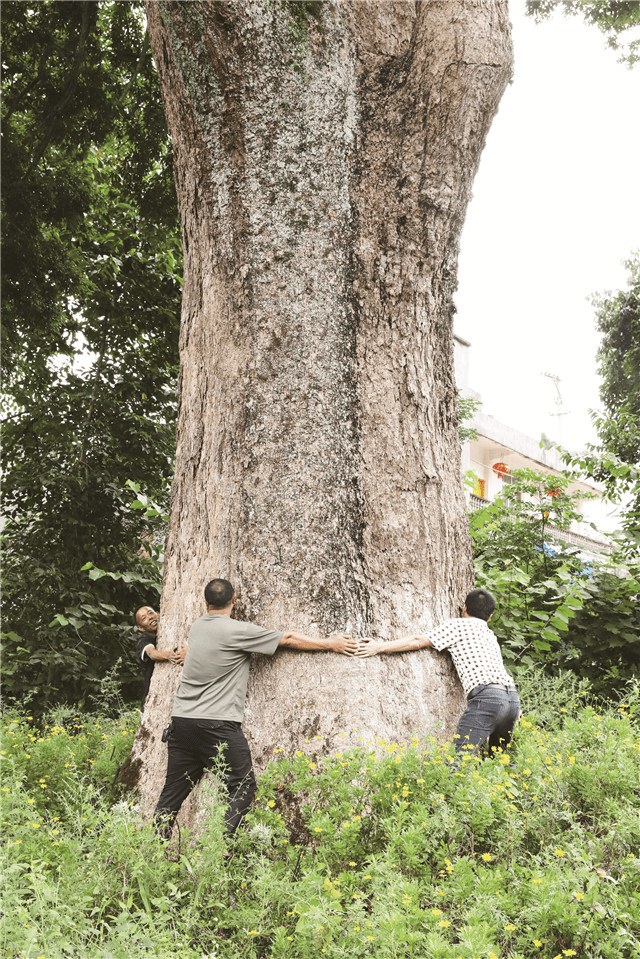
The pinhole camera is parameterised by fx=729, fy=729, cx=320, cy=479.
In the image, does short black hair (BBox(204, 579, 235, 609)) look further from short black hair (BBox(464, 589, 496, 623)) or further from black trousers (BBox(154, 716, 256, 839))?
short black hair (BBox(464, 589, 496, 623))

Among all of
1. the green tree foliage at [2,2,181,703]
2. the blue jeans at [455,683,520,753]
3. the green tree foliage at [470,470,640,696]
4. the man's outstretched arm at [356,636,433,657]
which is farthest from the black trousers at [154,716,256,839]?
the green tree foliage at [2,2,181,703]

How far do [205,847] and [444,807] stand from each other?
999 millimetres

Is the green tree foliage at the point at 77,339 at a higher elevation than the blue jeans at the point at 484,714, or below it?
higher

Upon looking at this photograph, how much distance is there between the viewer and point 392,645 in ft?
13.4

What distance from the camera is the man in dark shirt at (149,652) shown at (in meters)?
4.37

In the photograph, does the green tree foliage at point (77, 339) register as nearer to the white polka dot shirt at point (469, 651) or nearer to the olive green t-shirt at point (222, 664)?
the olive green t-shirt at point (222, 664)

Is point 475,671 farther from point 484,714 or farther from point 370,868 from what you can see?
point 370,868

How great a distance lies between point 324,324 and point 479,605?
199 cm

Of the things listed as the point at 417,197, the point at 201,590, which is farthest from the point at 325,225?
the point at 201,590

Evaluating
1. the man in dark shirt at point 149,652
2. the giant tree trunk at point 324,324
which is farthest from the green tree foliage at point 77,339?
the giant tree trunk at point 324,324

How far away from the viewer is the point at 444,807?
9.80 ft

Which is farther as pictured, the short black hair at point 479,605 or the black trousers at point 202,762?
the short black hair at point 479,605

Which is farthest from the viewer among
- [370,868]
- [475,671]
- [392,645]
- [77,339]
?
[77,339]

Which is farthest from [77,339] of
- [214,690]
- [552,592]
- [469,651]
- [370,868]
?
[370,868]
